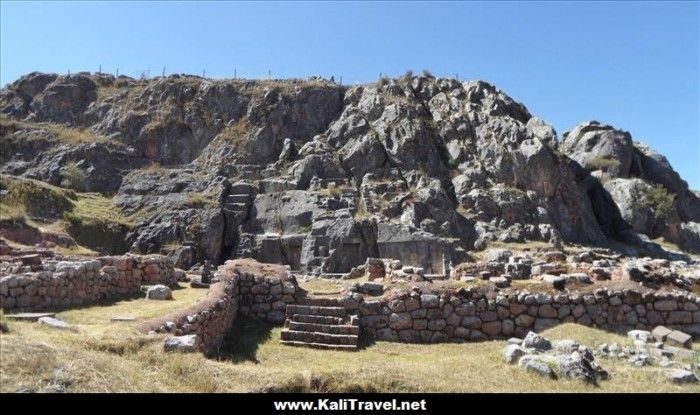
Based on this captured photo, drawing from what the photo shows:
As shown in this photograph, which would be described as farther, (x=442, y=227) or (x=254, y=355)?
(x=442, y=227)

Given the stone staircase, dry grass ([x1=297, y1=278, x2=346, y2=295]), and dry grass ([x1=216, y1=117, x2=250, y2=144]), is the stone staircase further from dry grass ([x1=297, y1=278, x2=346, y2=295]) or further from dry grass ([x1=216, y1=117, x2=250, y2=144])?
dry grass ([x1=216, y1=117, x2=250, y2=144])

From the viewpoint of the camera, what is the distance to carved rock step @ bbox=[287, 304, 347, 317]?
49.6 ft

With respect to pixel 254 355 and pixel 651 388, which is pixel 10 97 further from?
pixel 651 388

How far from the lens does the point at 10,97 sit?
206ft

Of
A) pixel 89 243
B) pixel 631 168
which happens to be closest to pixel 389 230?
pixel 89 243

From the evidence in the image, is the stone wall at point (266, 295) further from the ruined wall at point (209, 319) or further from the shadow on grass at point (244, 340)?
the ruined wall at point (209, 319)

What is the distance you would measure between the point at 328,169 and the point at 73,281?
3812 centimetres

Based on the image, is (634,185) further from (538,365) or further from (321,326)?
(538,365)

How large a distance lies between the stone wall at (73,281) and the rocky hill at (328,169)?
23.5 meters

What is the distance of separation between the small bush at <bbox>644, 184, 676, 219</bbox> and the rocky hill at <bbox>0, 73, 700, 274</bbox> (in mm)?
155

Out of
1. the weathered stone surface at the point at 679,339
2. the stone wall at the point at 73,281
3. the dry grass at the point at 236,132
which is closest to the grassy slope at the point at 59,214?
the dry grass at the point at 236,132

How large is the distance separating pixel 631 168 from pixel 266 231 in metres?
51.3

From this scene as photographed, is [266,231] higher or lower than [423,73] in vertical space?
lower
